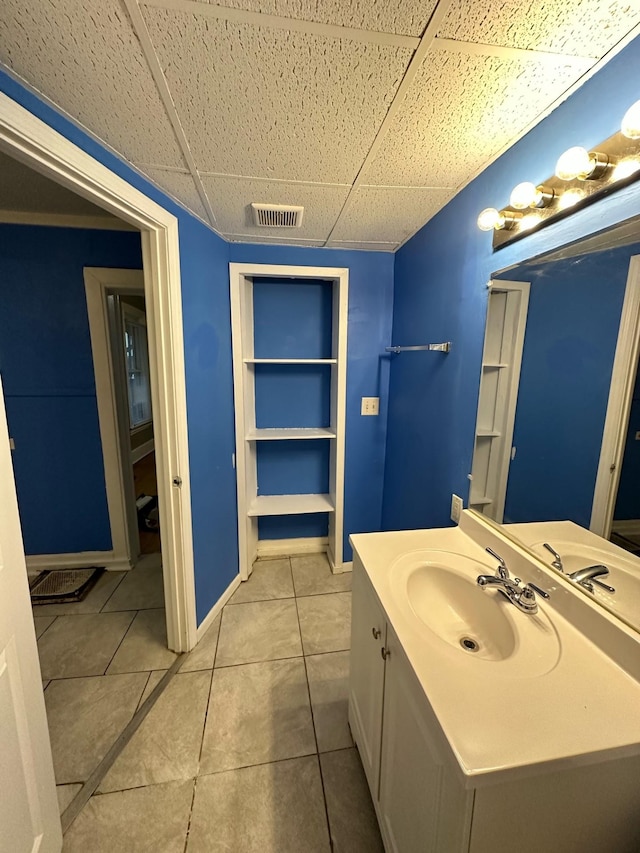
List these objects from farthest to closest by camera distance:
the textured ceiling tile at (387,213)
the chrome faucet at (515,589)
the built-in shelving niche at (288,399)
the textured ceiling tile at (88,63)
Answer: the built-in shelving niche at (288,399)
the textured ceiling tile at (387,213)
the chrome faucet at (515,589)
the textured ceiling tile at (88,63)

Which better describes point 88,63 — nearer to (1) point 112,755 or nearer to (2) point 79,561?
(1) point 112,755

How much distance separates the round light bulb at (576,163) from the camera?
2.57 feet

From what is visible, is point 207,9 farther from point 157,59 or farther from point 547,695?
point 547,695

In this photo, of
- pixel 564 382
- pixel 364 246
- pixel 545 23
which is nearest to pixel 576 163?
pixel 545 23

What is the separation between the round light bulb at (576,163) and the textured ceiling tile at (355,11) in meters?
0.45

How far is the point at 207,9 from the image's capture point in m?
0.67

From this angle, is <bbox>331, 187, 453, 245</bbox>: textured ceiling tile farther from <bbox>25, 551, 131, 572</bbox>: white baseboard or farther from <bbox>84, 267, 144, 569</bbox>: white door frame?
<bbox>25, 551, 131, 572</bbox>: white baseboard

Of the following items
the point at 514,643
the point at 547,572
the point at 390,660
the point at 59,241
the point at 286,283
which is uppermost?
the point at 59,241

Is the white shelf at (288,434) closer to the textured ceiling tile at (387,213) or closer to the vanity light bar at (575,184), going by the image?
the textured ceiling tile at (387,213)

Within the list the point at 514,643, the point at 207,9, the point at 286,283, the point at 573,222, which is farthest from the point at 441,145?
the point at 514,643

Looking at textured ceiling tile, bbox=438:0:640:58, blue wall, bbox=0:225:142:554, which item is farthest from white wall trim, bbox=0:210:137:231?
textured ceiling tile, bbox=438:0:640:58

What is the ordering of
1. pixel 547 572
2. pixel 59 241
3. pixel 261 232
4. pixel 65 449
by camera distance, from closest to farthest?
pixel 547 572, pixel 261 232, pixel 59 241, pixel 65 449

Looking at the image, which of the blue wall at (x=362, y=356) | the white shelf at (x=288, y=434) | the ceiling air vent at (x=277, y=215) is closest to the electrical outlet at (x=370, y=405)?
the blue wall at (x=362, y=356)

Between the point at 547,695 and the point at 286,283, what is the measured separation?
2.41 metres
